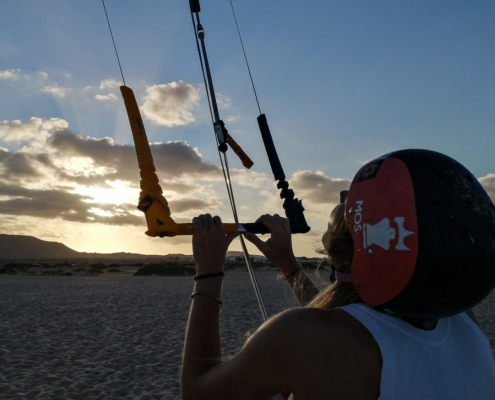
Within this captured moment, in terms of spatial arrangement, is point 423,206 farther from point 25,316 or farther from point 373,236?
point 25,316

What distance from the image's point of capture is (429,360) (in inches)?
51.6

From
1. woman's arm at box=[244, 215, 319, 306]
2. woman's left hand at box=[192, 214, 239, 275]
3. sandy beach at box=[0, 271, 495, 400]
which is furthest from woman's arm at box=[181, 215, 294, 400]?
sandy beach at box=[0, 271, 495, 400]

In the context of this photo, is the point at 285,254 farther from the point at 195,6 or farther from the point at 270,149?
the point at 195,6

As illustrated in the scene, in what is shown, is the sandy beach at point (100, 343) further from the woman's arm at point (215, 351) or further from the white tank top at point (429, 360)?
the white tank top at point (429, 360)

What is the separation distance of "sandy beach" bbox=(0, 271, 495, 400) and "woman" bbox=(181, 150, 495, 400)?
401 centimetres

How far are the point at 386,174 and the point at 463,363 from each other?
0.67 meters

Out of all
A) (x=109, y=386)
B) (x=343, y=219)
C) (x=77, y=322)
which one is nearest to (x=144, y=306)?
(x=77, y=322)

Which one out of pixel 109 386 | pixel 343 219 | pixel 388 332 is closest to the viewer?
pixel 388 332

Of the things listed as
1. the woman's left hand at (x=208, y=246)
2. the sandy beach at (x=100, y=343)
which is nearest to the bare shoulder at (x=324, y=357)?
the woman's left hand at (x=208, y=246)

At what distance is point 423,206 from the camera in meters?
1.34

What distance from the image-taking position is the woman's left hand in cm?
167

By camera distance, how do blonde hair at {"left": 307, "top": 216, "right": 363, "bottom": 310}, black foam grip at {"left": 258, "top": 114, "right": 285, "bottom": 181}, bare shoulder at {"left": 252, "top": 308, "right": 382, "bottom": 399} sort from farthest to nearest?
black foam grip at {"left": 258, "top": 114, "right": 285, "bottom": 181} < blonde hair at {"left": 307, "top": 216, "right": 363, "bottom": 310} < bare shoulder at {"left": 252, "top": 308, "right": 382, "bottom": 399}

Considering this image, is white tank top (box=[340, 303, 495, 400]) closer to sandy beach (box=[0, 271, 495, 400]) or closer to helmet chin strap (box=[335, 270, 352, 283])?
helmet chin strap (box=[335, 270, 352, 283])

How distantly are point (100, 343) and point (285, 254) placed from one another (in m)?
8.25
